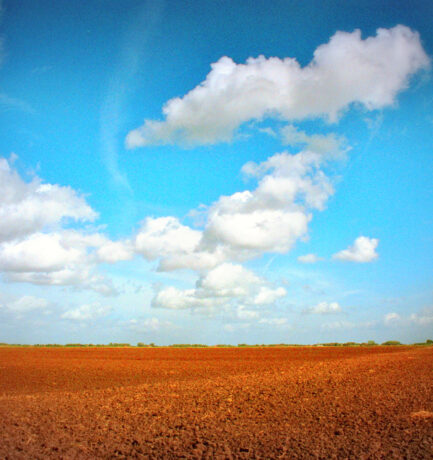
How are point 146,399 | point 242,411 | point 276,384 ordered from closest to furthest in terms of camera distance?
point 242,411 < point 146,399 < point 276,384

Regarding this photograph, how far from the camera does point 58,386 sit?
19.1 m

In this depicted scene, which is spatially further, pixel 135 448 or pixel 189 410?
pixel 189 410

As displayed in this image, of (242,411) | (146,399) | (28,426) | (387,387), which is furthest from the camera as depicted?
(387,387)

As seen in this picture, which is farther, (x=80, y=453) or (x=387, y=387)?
(x=387, y=387)

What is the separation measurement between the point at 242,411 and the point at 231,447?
349 centimetres

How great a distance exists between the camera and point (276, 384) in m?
17.5

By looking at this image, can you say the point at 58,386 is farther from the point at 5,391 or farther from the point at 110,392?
the point at 110,392

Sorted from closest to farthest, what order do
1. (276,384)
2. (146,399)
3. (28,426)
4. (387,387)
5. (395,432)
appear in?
(395,432), (28,426), (146,399), (387,387), (276,384)

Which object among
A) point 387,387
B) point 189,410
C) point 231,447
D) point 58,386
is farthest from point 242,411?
point 58,386

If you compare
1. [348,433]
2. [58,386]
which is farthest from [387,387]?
[58,386]

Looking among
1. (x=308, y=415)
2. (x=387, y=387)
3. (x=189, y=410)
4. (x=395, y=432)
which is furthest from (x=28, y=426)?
(x=387, y=387)

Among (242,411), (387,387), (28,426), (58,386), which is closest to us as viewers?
(28,426)

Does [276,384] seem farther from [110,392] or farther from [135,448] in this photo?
[135,448]

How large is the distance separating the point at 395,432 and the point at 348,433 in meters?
1.11
